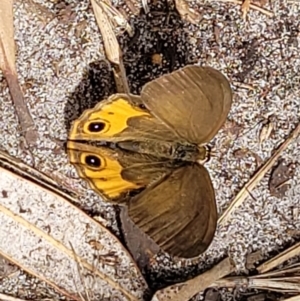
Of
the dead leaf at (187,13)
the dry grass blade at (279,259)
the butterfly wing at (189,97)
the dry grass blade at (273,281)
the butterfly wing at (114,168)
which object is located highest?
the dead leaf at (187,13)

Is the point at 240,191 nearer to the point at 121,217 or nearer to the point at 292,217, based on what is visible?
the point at 292,217

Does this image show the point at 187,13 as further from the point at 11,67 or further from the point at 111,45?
the point at 11,67

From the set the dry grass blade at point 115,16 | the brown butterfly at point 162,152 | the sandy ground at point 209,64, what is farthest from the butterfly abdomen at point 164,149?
the dry grass blade at point 115,16

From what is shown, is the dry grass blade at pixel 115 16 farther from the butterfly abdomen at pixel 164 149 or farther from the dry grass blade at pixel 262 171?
the dry grass blade at pixel 262 171

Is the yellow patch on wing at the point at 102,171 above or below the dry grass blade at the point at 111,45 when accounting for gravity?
below

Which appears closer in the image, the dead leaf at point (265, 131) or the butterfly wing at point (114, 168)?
the butterfly wing at point (114, 168)

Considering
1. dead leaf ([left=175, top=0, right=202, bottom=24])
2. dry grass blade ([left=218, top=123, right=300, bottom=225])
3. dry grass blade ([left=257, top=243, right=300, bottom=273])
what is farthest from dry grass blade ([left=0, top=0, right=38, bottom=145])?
dry grass blade ([left=257, top=243, right=300, bottom=273])

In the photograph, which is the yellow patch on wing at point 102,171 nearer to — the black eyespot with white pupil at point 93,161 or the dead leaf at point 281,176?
the black eyespot with white pupil at point 93,161

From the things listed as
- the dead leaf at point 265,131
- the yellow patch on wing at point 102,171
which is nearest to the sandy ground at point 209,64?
the dead leaf at point 265,131
